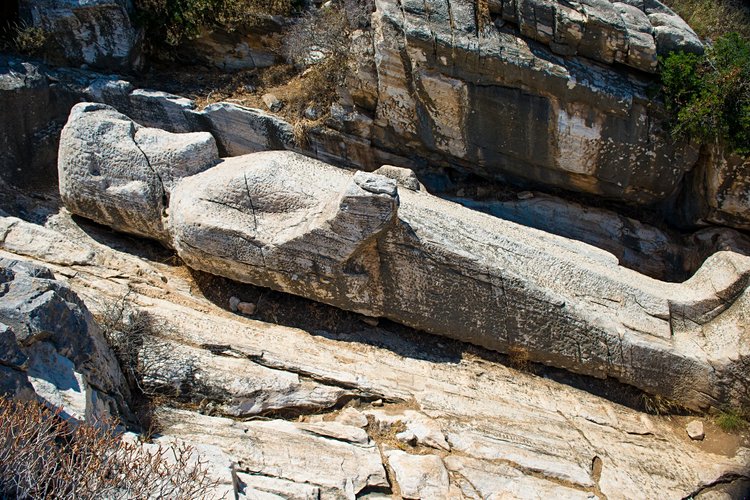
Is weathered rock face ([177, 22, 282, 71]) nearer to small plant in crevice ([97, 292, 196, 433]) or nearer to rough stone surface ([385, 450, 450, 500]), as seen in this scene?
small plant in crevice ([97, 292, 196, 433])

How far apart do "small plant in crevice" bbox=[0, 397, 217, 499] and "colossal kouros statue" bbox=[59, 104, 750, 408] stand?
246 cm

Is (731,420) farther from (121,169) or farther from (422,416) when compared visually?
(121,169)

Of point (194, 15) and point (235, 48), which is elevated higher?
point (194, 15)

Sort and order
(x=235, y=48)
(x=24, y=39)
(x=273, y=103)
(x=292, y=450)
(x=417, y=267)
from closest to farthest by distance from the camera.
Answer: (x=292, y=450) → (x=417, y=267) → (x=24, y=39) → (x=273, y=103) → (x=235, y=48)

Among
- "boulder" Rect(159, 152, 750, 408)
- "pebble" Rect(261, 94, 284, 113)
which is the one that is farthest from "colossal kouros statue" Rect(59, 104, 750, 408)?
"pebble" Rect(261, 94, 284, 113)

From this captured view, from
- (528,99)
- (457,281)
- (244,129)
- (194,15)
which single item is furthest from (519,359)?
(194,15)

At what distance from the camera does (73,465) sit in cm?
382

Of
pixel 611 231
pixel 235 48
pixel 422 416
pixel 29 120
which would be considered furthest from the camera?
pixel 235 48

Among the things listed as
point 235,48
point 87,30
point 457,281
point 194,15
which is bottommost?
point 457,281

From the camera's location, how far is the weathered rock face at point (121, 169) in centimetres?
670

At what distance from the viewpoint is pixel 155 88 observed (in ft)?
28.0

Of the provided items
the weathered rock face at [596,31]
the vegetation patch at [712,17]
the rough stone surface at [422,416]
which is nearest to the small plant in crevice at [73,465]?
the rough stone surface at [422,416]

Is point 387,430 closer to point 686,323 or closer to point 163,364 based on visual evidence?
point 163,364

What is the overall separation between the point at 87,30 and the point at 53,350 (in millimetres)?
4854
